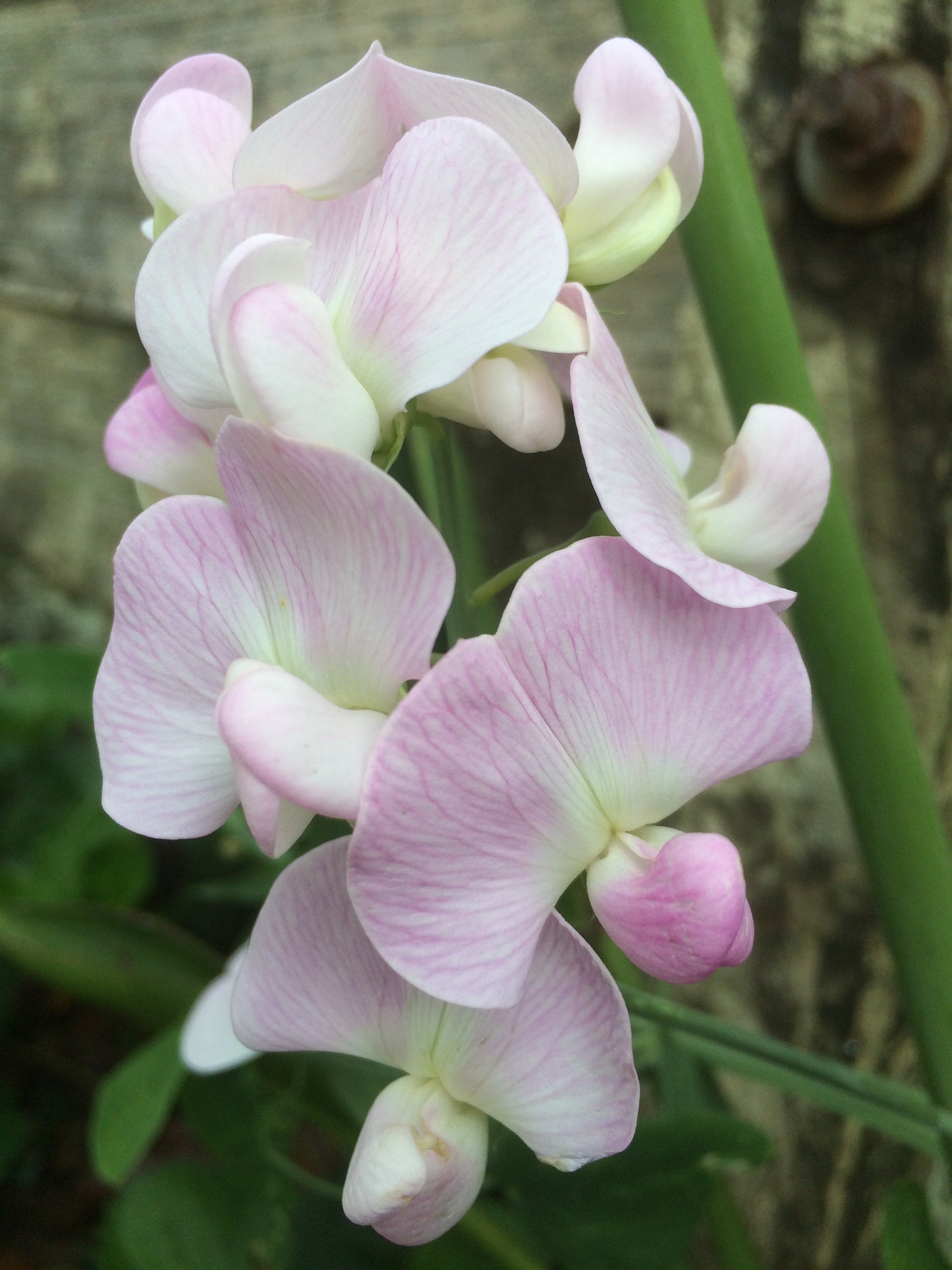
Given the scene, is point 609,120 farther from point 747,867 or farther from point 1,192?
point 1,192

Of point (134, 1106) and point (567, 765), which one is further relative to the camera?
point (134, 1106)

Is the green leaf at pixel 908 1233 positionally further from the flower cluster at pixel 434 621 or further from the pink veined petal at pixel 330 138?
the pink veined petal at pixel 330 138

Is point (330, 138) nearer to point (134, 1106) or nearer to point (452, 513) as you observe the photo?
point (452, 513)

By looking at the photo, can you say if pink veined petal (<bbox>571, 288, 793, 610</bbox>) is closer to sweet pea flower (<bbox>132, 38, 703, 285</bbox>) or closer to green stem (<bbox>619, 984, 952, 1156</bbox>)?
sweet pea flower (<bbox>132, 38, 703, 285</bbox>)

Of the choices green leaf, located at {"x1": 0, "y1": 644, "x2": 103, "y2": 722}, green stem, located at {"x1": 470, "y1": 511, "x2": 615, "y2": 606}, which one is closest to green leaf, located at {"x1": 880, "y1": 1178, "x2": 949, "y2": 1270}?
green stem, located at {"x1": 470, "y1": 511, "x2": 615, "y2": 606}

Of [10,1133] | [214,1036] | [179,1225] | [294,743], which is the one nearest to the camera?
[294,743]

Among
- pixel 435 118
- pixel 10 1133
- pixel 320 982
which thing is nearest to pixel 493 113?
pixel 435 118
